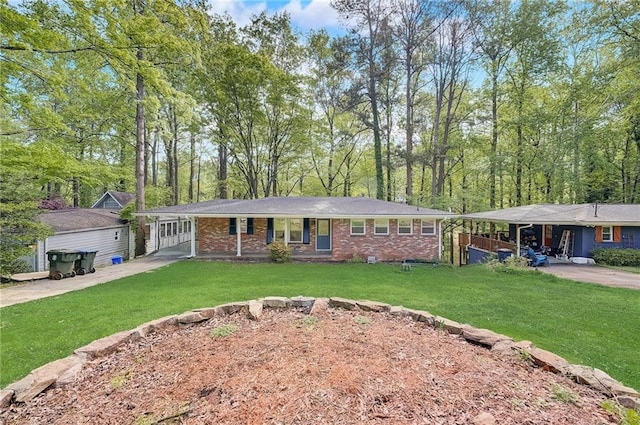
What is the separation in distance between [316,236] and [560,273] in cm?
962

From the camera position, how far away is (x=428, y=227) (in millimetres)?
13641

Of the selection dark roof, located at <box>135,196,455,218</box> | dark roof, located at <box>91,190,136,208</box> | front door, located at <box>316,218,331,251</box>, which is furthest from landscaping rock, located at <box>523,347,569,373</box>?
dark roof, located at <box>91,190,136,208</box>

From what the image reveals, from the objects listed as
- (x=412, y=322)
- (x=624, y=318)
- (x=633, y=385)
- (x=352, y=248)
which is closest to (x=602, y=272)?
(x=624, y=318)

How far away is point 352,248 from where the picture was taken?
13539mm

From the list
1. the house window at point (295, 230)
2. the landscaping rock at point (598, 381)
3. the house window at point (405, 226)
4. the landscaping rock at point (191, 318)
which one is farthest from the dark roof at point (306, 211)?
the landscaping rock at point (598, 381)

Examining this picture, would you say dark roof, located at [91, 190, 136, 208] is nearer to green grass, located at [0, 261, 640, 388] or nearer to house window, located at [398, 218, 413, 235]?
green grass, located at [0, 261, 640, 388]

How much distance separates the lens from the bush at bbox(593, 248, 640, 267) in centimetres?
1248

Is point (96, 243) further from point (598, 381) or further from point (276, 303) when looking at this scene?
point (598, 381)

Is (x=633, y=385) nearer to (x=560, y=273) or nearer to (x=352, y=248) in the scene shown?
(x=560, y=273)

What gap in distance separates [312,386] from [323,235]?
12.0m

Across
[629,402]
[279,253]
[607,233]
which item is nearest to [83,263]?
[279,253]

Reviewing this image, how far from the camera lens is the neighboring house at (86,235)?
37.9 ft

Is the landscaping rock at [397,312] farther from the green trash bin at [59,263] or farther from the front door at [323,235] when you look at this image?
the green trash bin at [59,263]

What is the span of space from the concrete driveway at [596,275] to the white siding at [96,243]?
18.8 m
